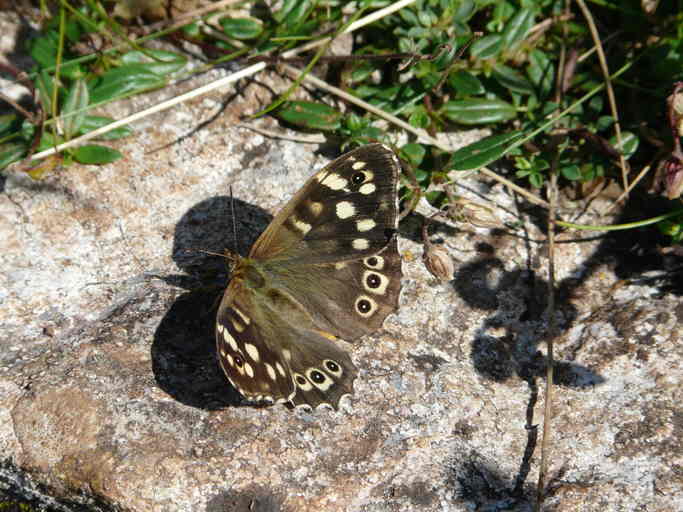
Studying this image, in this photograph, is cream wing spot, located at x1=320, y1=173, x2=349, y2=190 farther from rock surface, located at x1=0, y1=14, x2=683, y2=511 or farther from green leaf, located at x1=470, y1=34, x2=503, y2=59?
green leaf, located at x1=470, y1=34, x2=503, y2=59

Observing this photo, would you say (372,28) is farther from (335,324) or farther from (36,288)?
(36,288)

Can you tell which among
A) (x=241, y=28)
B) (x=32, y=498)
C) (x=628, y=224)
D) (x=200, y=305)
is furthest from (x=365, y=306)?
(x=241, y=28)

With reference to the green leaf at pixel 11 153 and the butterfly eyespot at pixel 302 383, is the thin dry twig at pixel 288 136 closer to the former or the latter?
the green leaf at pixel 11 153

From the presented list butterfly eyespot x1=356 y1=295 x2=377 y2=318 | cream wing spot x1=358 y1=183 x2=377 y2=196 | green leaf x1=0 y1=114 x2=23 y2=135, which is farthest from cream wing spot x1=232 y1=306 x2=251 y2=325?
green leaf x1=0 y1=114 x2=23 y2=135

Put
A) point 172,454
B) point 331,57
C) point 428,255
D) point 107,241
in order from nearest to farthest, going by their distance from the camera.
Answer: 1. point 172,454
2. point 428,255
3. point 107,241
4. point 331,57

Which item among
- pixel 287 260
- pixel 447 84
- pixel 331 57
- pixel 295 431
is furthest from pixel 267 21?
pixel 295 431

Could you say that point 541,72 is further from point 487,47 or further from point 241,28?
point 241,28

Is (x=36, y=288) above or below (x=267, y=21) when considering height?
below

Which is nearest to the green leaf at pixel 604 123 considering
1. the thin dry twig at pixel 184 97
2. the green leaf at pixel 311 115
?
the thin dry twig at pixel 184 97
